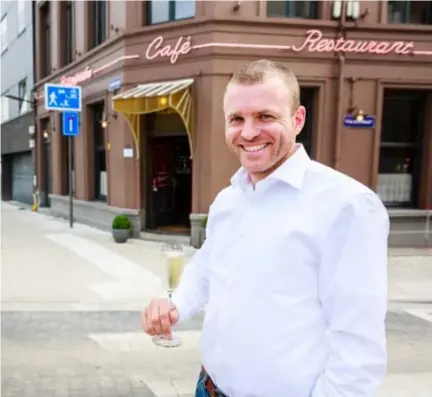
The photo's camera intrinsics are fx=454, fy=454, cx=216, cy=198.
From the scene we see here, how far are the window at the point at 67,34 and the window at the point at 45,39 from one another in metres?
2.00

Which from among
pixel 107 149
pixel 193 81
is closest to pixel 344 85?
pixel 193 81

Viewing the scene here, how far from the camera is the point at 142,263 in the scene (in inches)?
325

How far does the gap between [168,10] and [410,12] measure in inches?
208

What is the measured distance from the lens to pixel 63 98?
1138 cm

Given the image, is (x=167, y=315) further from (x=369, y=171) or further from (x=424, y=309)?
(x=369, y=171)

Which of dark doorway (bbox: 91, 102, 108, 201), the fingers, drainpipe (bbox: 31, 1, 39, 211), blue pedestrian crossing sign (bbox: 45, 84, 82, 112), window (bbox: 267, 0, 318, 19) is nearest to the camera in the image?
the fingers

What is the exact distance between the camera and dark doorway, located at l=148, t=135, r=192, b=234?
1086cm

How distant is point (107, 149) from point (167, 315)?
409 inches

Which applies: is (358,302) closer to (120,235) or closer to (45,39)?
(120,235)

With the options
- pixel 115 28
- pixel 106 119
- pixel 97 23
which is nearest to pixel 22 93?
pixel 97 23

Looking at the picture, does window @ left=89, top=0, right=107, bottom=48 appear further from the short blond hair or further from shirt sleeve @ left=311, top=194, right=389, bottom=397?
shirt sleeve @ left=311, top=194, right=389, bottom=397

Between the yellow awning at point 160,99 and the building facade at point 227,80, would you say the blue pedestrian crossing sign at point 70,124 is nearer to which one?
the building facade at point 227,80

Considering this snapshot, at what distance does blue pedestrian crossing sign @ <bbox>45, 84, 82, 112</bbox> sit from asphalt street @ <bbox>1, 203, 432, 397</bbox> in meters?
3.85

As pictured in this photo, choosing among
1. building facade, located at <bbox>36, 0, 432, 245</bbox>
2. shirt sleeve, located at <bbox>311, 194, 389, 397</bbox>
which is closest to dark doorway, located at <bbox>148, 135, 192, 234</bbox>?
building facade, located at <bbox>36, 0, 432, 245</bbox>
